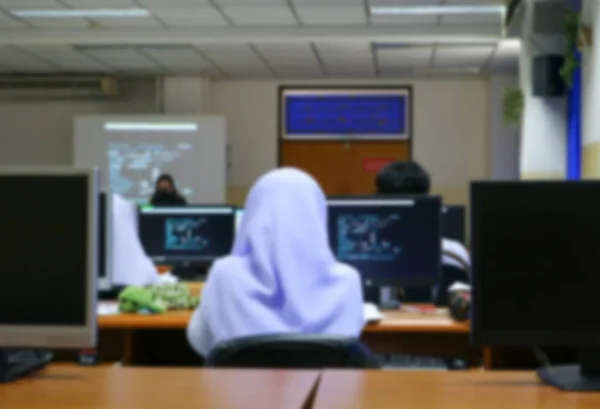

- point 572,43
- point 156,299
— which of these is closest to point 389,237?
point 156,299

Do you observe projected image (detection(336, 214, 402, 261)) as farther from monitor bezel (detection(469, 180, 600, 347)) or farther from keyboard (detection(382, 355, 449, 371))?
monitor bezel (detection(469, 180, 600, 347))

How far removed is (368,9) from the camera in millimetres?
8242

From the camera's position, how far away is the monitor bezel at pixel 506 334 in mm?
2170

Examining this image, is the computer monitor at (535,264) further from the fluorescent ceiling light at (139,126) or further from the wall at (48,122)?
the wall at (48,122)

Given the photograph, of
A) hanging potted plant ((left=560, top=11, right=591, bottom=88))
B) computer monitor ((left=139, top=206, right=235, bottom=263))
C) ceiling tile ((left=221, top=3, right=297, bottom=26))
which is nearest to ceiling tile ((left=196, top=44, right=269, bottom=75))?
ceiling tile ((left=221, top=3, right=297, bottom=26))

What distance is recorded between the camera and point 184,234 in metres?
5.67

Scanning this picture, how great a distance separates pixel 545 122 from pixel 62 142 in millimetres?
6573

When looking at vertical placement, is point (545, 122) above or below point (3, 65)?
below

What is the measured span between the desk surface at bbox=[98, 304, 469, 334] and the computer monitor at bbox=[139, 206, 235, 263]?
5.17ft

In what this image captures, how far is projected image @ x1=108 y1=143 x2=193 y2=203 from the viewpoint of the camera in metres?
11.5

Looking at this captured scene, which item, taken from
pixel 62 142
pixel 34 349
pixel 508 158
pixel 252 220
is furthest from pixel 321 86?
pixel 34 349

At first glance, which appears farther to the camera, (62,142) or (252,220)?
(62,142)

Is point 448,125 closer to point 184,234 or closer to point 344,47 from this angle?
point 344,47

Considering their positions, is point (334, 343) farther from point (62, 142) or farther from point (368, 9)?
point (62, 142)
